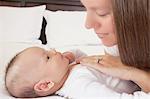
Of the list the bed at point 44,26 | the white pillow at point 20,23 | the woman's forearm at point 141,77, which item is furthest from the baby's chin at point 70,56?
the white pillow at point 20,23

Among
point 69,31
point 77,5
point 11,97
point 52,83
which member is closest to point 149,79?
point 52,83

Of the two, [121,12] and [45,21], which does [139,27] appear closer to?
[121,12]

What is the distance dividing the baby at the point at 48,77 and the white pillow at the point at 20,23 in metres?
0.89

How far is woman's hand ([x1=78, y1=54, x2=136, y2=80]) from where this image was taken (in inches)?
40.4

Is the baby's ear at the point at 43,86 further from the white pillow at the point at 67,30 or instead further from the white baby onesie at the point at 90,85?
the white pillow at the point at 67,30

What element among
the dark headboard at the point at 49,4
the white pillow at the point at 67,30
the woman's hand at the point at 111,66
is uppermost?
the dark headboard at the point at 49,4

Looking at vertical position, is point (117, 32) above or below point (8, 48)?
above

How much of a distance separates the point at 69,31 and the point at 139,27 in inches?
42.5

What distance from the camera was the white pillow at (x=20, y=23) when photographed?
6.64ft

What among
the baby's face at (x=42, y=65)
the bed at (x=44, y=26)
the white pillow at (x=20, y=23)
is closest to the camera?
the baby's face at (x=42, y=65)

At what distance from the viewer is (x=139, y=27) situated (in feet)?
2.96

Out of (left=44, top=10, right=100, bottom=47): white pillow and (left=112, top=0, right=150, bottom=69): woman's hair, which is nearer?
(left=112, top=0, right=150, bottom=69): woman's hair

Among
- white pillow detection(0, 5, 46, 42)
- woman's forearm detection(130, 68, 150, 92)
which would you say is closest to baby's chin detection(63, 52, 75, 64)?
woman's forearm detection(130, 68, 150, 92)

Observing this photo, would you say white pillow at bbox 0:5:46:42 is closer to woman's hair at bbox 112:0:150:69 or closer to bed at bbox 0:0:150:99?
bed at bbox 0:0:150:99
